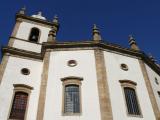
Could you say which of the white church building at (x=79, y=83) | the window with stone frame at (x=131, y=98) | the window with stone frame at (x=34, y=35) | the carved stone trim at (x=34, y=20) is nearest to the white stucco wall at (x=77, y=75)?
the white church building at (x=79, y=83)

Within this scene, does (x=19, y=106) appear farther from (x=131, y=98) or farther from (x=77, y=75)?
(x=131, y=98)

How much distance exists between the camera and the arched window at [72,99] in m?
16.8

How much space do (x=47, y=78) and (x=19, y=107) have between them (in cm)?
306

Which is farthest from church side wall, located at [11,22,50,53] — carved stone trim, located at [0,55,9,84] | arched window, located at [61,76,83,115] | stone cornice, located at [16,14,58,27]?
arched window, located at [61,76,83,115]

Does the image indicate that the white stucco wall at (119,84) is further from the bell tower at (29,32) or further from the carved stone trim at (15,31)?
the carved stone trim at (15,31)

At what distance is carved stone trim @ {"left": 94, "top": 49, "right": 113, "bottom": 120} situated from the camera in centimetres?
1616

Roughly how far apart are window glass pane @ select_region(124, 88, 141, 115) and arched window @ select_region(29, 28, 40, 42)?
1177cm

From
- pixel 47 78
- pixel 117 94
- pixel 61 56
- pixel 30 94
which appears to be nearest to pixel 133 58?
pixel 117 94

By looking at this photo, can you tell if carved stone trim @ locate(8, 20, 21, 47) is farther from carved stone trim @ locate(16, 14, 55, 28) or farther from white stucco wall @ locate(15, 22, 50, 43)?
carved stone trim @ locate(16, 14, 55, 28)

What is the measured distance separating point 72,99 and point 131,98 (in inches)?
178

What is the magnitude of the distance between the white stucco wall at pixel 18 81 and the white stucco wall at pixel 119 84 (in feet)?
19.4

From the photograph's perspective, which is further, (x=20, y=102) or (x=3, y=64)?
(x=3, y=64)

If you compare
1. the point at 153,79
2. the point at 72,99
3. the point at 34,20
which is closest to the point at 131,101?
the point at 72,99

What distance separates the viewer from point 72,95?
58.1 ft
